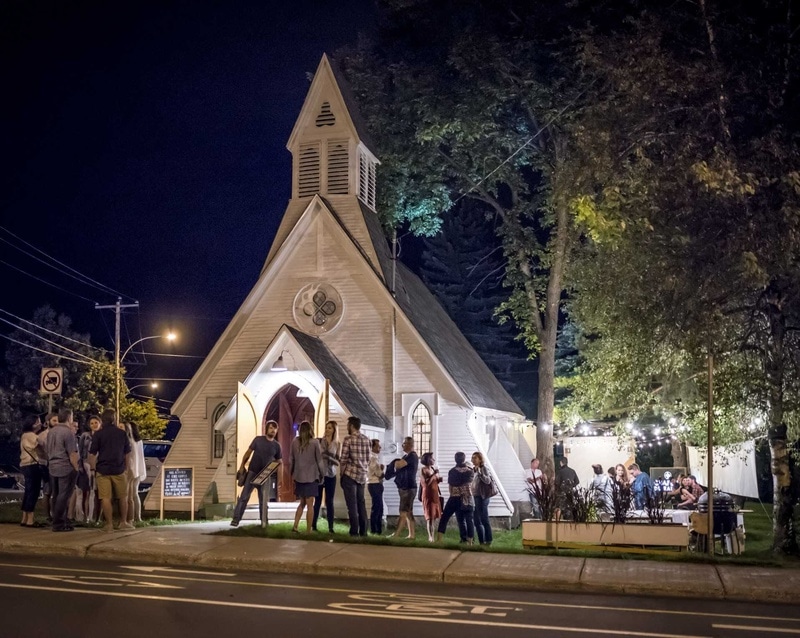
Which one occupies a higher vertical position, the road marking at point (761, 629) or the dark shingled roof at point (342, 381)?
the dark shingled roof at point (342, 381)

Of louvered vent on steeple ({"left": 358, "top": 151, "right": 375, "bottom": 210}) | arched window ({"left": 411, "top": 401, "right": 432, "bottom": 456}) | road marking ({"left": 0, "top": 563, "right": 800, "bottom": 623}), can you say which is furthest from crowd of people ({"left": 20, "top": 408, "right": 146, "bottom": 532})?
louvered vent on steeple ({"left": 358, "top": 151, "right": 375, "bottom": 210})

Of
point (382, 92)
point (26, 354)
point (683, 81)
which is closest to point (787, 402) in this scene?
point (683, 81)

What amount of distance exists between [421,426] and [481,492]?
6.82 metres

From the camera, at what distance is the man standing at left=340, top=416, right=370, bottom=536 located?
15.6 meters

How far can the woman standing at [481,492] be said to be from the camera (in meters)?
16.3

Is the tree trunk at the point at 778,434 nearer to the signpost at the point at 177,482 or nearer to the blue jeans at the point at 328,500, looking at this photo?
the blue jeans at the point at 328,500

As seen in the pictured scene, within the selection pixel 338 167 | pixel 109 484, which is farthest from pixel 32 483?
pixel 338 167

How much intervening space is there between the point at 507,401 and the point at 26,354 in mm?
35800

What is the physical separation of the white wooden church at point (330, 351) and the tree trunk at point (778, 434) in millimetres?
7496

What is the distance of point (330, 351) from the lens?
23281 mm

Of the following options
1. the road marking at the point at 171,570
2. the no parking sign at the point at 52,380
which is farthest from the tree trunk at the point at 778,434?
the no parking sign at the point at 52,380

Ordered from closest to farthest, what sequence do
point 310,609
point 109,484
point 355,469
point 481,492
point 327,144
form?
point 310,609 < point 109,484 < point 355,469 < point 481,492 < point 327,144

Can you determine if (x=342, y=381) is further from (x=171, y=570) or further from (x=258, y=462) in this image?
(x=171, y=570)

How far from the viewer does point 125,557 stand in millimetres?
12812
